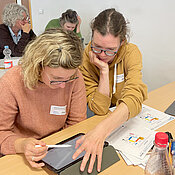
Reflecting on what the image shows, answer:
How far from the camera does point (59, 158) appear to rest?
85 centimetres

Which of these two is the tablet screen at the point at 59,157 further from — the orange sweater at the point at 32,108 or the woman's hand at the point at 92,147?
the orange sweater at the point at 32,108

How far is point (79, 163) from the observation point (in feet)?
Answer: 2.62

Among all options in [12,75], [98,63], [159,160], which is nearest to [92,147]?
[159,160]

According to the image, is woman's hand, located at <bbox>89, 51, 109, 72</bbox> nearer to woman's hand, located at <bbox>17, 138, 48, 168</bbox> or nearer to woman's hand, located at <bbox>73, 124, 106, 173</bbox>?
woman's hand, located at <bbox>73, 124, 106, 173</bbox>

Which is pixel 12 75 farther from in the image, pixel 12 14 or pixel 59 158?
pixel 12 14

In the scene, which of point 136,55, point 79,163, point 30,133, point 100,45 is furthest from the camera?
point 136,55

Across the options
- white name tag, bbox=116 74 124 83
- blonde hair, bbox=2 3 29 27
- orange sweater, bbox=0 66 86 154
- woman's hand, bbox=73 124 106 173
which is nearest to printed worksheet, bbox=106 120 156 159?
woman's hand, bbox=73 124 106 173

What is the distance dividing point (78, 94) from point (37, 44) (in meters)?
0.40

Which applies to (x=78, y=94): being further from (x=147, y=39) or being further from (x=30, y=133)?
(x=147, y=39)

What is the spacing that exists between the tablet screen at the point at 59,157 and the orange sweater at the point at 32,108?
0.63 ft

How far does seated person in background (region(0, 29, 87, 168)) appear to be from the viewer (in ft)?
3.01

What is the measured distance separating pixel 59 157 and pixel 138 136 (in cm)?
45

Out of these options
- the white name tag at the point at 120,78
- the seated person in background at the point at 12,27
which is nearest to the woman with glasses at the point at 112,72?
the white name tag at the point at 120,78

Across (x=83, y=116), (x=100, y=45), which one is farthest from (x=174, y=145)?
(x=100, y=45)
